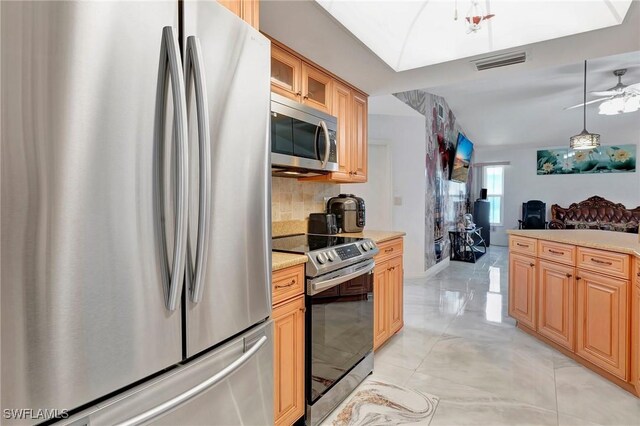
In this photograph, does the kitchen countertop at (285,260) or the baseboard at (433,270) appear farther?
the baseboard at (433,270)

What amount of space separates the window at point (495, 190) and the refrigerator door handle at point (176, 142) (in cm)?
969

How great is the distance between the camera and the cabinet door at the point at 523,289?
286 centimetres

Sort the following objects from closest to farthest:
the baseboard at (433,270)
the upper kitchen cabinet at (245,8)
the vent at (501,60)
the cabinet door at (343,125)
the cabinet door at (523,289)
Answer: the upper kitchen cabinet at (245,8) → the vent at (501,60) → the cabinet door at (343,125) → the cabinet door at (523,289) → the baseboard at (433,270)

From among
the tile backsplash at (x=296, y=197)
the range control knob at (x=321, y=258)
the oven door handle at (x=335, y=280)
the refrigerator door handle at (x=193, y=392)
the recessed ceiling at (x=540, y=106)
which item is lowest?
the refrigerator door handle at (x=193, y=392)

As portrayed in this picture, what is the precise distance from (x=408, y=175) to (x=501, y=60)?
2857 millimetres

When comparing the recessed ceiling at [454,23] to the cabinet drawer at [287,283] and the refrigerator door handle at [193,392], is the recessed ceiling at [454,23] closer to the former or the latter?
the cabinet drawer at [287,283]

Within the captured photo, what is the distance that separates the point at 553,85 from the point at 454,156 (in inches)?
78.1

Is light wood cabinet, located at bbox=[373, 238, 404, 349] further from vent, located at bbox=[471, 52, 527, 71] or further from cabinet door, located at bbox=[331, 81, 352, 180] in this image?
vent, located at bbox=[471, 52, 527, 71]

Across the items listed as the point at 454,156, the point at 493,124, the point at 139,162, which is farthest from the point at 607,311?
the point at 493,124

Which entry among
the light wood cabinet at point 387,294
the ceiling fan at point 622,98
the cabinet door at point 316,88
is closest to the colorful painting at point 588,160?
the ceiling fan at point 622,98

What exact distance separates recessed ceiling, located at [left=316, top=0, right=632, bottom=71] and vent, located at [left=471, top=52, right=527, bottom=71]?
0.34 feet

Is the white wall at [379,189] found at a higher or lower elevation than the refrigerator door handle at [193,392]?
higher

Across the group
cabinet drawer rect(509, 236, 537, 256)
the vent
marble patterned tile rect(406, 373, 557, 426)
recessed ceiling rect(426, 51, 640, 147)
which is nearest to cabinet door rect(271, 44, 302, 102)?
the vent

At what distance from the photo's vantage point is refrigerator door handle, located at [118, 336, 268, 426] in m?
0.81
